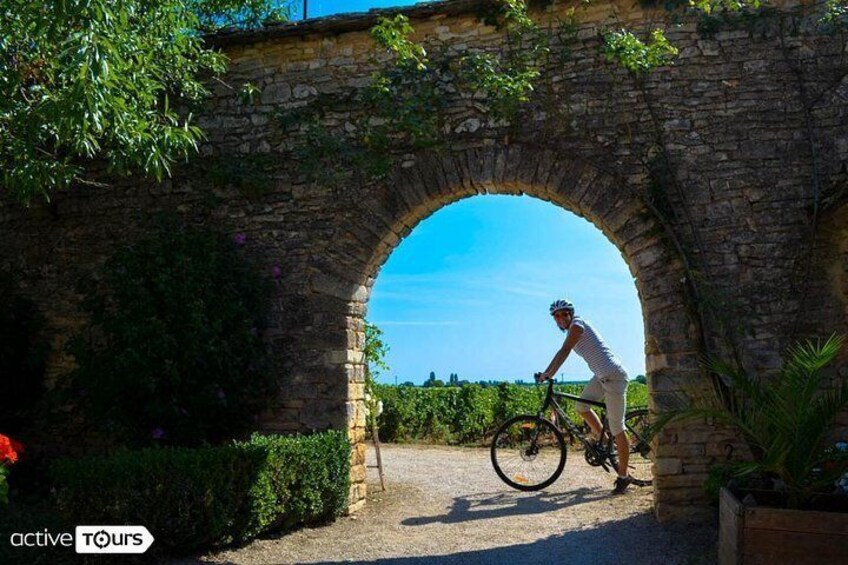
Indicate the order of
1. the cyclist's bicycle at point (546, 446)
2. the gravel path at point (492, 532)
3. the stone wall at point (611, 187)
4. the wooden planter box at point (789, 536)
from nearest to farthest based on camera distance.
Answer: the wooden planter box at point (789, 536)
the gravel path at point (492, 532)
the stone wall at point (611, 187)
the cyclist's bicycle at point (546, 446)

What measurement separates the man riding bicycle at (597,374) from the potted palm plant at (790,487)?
1.83m

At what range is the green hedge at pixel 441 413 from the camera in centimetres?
1237

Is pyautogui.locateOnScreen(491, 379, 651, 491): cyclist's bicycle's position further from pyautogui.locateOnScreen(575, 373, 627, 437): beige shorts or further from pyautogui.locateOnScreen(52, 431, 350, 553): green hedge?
pyautogui.locateOnScreen(52, 431, 350, 553): green hedge

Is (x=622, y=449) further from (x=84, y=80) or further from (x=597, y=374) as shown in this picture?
(x=84, y=80)

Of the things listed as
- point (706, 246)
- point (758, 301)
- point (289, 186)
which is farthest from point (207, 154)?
point (758, 301)

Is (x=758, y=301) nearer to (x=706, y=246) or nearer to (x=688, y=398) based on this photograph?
(x=706, y=246)

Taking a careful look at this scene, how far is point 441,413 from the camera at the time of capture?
1255 cm

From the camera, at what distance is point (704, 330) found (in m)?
5.54

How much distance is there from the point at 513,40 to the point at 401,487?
4372 mm

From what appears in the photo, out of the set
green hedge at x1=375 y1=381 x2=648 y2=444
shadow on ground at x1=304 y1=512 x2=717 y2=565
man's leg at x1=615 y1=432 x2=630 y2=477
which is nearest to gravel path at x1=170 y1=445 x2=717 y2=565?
shadow on ground at x1=304 y1=512 x2=717 y2=565

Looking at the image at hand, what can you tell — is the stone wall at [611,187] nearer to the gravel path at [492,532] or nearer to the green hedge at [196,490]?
the gravel path at [492,532]

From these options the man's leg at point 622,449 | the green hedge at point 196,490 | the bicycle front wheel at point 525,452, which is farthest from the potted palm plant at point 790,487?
the green hedge at point 196,490

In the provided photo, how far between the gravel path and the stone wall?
453 mm

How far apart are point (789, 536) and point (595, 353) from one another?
3.07 m
